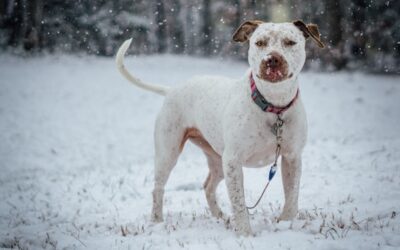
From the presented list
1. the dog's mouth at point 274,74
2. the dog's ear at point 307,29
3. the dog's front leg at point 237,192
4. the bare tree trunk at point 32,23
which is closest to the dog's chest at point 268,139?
the dog's front leg at point 237,192

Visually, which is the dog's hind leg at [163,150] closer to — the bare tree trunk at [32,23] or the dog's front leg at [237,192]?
the dog's front leg at [237,192]

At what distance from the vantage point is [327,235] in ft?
12.4

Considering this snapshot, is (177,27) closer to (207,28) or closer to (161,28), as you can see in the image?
(161,28)

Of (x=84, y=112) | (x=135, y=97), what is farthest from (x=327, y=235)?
(x=135, y=97)

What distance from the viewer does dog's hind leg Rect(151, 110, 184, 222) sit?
527 cm

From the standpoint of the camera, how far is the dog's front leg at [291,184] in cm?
439

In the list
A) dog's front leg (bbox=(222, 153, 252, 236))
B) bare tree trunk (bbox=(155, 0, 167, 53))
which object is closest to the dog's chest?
dog's front leg (bbox=(222, 153, 252, 236))

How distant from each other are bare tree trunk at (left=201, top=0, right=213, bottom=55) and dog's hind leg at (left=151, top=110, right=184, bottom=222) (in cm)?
2290

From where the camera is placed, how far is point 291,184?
14.6 feet

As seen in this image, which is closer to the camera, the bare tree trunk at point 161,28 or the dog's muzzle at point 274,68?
the dog's muzzle at point 274,68

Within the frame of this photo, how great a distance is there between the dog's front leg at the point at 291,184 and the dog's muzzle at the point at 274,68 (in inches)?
37.3

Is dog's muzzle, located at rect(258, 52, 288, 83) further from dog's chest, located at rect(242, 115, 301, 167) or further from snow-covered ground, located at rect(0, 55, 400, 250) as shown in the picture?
snow-covered ground, located at rect(0, 55, 400, 250)

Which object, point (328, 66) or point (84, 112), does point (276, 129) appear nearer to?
point (84, 112)

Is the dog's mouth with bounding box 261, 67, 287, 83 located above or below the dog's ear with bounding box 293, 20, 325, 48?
below
